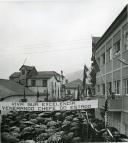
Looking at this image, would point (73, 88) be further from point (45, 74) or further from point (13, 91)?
point (13, 91)

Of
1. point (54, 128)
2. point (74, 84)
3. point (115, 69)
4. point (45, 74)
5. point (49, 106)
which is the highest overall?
point (115, 69)

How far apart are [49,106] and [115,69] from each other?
5.27m

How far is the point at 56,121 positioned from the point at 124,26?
24.9 feet

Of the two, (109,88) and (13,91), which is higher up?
(109,88)

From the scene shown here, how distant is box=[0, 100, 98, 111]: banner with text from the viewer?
62.1 ft

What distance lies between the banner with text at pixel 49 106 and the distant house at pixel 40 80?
196cm

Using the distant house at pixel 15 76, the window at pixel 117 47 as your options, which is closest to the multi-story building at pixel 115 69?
the window at pixel 117 47

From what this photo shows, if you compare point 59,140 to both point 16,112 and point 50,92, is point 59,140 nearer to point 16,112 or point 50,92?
point 16,112

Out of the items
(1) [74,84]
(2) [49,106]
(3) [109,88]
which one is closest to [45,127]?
(2) [49,106]

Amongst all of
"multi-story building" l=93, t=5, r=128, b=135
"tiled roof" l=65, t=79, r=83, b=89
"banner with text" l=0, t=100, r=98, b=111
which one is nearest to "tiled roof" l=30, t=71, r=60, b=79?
"banner with text" l=0, t=100, r=98, b=111

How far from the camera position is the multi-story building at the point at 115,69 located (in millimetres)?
19094

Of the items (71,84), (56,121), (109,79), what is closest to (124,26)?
(109,79)

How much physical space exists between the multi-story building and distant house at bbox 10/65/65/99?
141 inches

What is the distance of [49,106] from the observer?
19.1 meters
